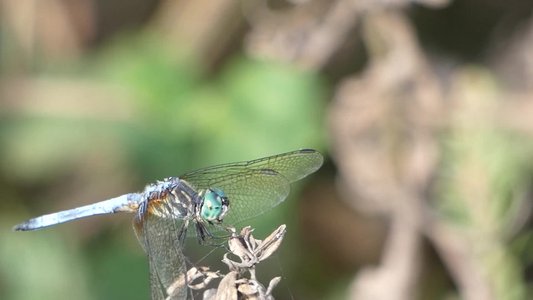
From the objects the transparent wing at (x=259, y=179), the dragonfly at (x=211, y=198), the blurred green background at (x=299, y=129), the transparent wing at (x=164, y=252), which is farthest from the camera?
→ the blurred green background at (x=299, y=129)

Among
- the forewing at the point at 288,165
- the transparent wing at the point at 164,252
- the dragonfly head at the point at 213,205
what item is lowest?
the transparent wing at the point at 164,252

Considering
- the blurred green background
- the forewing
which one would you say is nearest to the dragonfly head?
the forewing

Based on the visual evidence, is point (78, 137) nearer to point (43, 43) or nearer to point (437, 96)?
point (43, 43)

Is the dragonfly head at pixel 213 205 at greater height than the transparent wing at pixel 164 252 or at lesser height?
greater

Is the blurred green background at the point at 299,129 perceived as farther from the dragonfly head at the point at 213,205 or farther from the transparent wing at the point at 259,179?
the dragonfly head at the point at 213,205

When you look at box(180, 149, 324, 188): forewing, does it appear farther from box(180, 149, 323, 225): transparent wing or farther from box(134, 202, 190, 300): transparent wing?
box(134, 202, 190, 300): transparent wing

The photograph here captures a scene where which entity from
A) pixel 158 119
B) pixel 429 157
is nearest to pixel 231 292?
pixel 429 157

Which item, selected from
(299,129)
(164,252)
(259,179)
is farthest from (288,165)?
(299,129)

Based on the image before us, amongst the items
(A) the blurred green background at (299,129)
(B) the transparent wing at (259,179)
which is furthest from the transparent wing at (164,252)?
(A) the blurred green background at (299,129)
